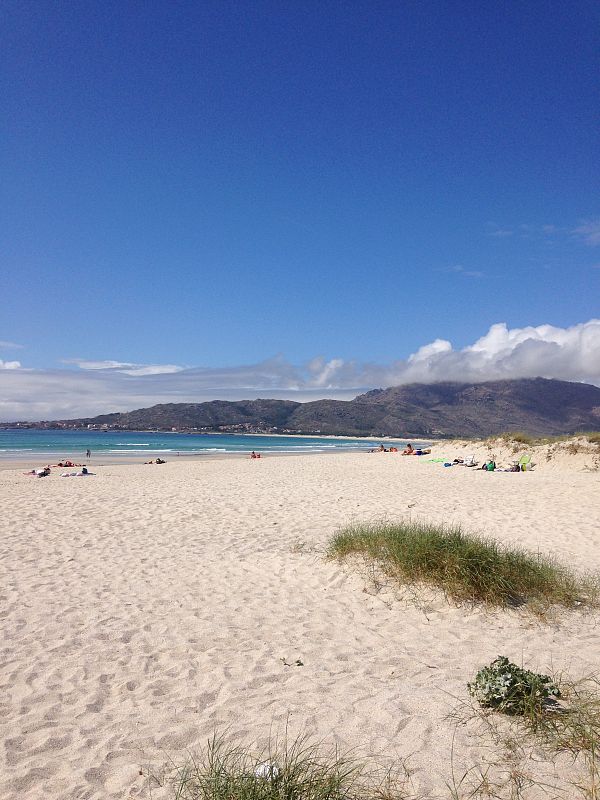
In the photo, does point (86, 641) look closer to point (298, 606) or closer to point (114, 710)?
point (114, 710)

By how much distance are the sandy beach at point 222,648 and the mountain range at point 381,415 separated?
405ft

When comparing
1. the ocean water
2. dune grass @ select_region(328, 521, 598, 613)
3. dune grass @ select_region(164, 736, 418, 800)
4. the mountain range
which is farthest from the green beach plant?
the mountain range

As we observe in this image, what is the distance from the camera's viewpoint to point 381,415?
522 ft

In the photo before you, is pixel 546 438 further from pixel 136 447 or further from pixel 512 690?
pixel 136 447

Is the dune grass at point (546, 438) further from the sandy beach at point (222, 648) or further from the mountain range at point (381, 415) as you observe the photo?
the mountain range at point (381, 415)

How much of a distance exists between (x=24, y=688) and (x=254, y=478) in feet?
55.0

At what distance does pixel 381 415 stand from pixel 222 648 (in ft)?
513

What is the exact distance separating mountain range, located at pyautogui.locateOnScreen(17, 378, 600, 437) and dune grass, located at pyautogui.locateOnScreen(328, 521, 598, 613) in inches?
4933

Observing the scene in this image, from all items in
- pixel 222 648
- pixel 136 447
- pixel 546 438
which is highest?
pixel 546 438

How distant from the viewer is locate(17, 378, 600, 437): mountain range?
141 metres

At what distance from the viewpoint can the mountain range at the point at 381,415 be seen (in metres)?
141

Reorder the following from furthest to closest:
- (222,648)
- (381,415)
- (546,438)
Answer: (381,415), (546,438), (222,648)

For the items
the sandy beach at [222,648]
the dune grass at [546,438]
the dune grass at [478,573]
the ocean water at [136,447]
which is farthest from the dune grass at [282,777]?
the ocean water at [136,447]

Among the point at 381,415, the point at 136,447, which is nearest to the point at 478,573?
the point at 136,447
